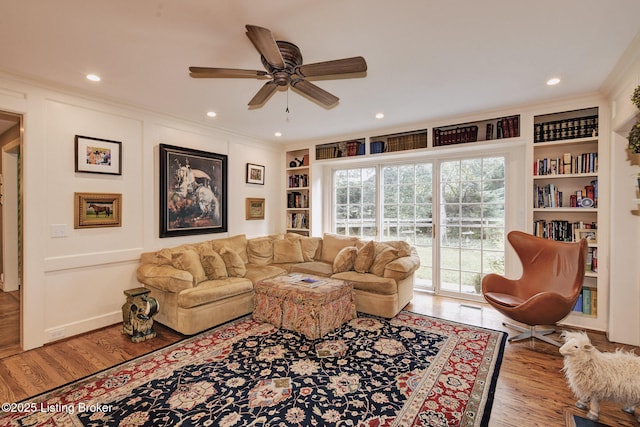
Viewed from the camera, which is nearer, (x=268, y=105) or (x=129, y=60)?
(x=129, y=60)

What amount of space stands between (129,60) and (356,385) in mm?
3208

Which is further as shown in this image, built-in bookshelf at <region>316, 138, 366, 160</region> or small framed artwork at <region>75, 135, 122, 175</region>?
built-in bookshelf at <region>316, 138, 366, 160</region>

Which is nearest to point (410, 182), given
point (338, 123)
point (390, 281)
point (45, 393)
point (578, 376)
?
point (338, 123)

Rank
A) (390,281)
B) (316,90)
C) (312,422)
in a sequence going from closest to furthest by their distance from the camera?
1. (312,422)
2. (316,90)
3. (390,281)

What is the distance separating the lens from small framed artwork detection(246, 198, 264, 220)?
512 centimetres

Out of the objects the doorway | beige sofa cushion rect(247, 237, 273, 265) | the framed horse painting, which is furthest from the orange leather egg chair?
the doorway

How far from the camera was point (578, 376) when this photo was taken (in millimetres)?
1946

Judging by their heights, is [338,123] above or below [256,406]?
above

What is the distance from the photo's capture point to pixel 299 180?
5.71 m

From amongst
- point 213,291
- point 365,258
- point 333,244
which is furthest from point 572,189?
point 213,291

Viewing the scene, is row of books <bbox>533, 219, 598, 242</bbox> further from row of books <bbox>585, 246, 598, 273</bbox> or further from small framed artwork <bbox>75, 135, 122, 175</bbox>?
small framed artwork <bbox>75, 135, 122, 175</bbox>

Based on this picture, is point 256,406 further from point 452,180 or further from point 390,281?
point 452,180

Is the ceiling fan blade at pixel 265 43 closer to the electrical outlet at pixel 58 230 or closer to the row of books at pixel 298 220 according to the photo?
the electrical outlet at pixel 58 230

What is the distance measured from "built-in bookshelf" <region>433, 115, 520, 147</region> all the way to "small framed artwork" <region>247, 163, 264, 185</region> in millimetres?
2945
